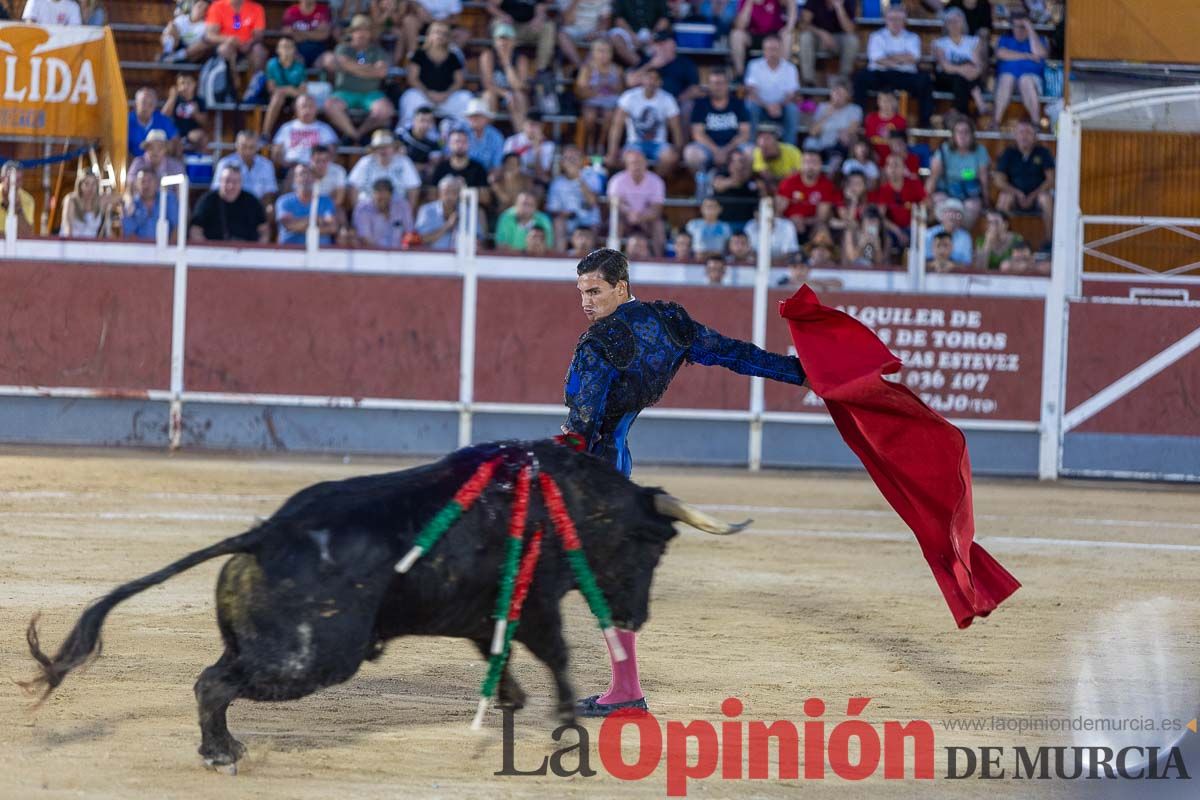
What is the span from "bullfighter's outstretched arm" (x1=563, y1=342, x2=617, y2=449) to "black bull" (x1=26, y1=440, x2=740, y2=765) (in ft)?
0.59

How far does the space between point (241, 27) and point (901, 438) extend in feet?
37.1

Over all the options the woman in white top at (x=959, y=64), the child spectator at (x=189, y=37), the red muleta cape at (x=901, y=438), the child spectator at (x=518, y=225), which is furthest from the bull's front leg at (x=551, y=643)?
the child spectator at (x=189, y=37)

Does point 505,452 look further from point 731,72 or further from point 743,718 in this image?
point 731,72

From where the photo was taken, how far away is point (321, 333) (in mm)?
12688

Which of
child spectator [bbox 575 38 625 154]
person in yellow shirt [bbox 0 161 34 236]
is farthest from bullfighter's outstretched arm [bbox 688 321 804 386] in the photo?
Answer: child spectator [bbox 575 38 625 154]

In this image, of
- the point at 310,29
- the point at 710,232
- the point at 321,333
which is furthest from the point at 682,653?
the point at 310,29

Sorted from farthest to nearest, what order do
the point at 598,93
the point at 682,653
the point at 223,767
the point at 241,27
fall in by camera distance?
the point at 241,27 < the point at 598,93 < the point at 682,653 < the point at 223,767

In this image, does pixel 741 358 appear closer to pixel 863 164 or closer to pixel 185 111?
pixel 863 164

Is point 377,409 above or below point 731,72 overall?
below

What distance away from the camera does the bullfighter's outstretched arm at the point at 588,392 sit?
4.81m

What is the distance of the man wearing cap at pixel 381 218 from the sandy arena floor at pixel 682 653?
9.39 feet

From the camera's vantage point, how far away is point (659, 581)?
790 cm

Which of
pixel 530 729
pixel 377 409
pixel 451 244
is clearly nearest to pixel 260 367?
pixel 377 409

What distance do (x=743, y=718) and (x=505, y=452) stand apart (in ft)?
3.96
